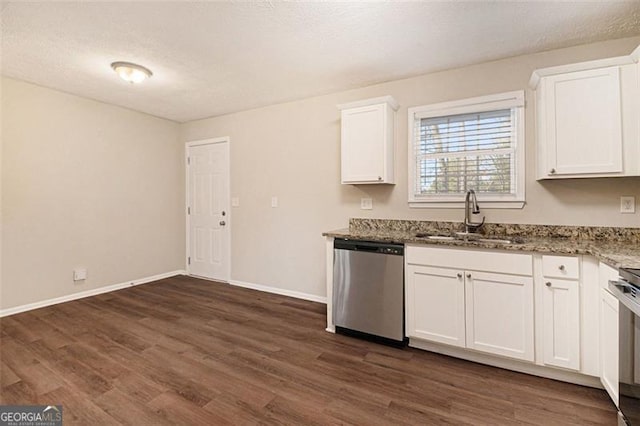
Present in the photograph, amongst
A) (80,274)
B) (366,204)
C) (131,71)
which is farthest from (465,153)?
(80,274)

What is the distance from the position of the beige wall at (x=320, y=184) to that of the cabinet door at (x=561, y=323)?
76 centimetres

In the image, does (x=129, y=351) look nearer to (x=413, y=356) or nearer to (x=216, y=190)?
(x=413, y=356)

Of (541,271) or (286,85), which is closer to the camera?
(541,271)

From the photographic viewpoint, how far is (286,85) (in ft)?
10.7

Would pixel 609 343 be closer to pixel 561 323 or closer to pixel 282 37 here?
pixel 561 323

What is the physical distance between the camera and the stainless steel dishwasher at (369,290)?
8.05 ft

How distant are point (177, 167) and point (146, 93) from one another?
1.47m

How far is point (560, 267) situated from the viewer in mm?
1954

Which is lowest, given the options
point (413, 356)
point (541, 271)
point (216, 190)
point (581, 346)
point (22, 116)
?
point (413, 356)

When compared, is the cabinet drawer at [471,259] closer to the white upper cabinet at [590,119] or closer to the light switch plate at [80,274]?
the white upper cabinet at [590,119]

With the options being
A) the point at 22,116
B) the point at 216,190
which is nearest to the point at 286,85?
the point at 216,190

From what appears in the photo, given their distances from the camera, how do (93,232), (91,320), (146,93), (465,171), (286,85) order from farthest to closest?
(93,232) < (146,93) < (286,85) < (91,320) < (465,171)

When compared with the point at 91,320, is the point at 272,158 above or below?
above

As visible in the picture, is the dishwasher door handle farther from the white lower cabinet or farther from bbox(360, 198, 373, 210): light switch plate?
bbox(360, 198, 373, 210): light switch plate
